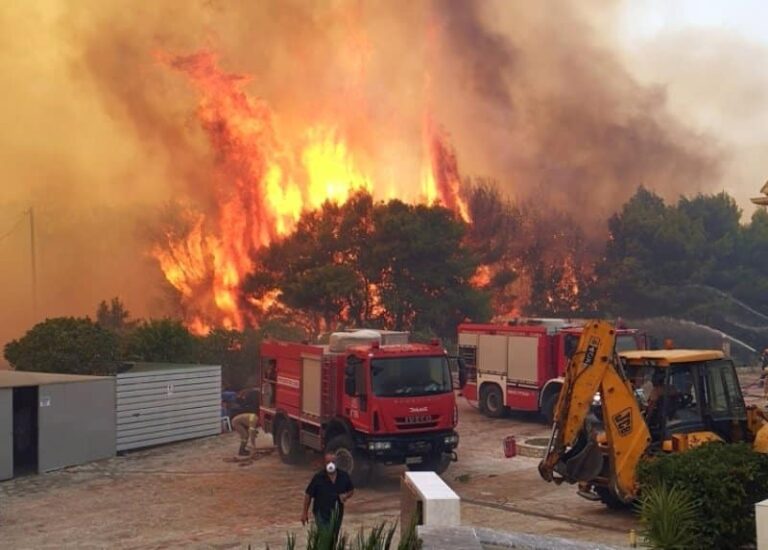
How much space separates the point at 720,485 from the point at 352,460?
794cm

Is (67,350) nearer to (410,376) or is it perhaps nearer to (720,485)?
(410,376)

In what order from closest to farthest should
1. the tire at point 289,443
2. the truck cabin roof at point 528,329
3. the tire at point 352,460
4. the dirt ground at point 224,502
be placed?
Result: the dirt ground at point 224,502 < the tire at point 352,460 < the tire at point 289,443 < the truck cabin roof at point 528,329

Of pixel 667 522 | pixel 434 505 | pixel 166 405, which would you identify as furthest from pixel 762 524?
pixel 166 405

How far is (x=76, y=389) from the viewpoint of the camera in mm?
19312

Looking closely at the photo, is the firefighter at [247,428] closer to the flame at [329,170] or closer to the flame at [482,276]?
the flame at [482,276]

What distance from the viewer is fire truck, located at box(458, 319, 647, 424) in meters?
22.2

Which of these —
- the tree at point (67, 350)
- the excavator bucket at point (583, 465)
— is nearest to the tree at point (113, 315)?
the tree at point (67, 350)

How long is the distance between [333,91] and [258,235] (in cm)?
1441

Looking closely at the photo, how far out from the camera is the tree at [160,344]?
2694 cm

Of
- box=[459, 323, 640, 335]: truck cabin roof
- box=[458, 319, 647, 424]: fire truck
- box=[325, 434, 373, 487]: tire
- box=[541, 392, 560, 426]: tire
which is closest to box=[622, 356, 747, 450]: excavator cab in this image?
box=[325, 434, 373, 487]: tire

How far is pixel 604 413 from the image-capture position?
486 inches

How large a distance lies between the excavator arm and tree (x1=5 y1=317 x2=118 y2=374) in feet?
50.1

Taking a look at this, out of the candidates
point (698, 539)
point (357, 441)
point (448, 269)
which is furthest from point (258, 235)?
point (698, 539)

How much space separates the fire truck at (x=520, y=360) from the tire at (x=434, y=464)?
6.07 meters
